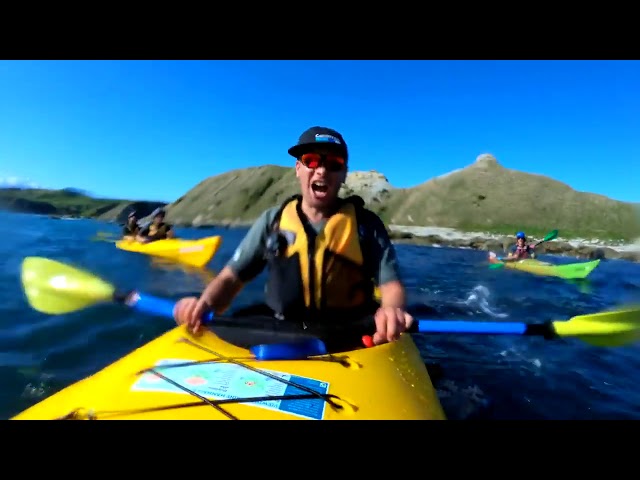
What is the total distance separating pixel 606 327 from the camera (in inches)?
113

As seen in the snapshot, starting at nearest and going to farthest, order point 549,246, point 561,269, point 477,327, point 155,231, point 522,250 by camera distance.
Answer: point 477,327 → point 561,269 → point 155,231 → point 522,250 → point 549,246

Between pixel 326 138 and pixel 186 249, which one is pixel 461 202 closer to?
pixel 186 249

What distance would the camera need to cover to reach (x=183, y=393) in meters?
1.76

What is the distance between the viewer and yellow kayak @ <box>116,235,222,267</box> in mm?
10344

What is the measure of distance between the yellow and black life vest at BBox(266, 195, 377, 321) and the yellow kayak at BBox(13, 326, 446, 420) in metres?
0.44

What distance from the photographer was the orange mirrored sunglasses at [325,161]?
2564 mm

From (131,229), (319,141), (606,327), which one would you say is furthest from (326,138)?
(131,229)

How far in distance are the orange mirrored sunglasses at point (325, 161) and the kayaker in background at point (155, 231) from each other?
11.7m

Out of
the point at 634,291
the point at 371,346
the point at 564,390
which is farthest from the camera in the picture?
the point at 634,291

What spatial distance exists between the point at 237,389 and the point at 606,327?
2.77 metres

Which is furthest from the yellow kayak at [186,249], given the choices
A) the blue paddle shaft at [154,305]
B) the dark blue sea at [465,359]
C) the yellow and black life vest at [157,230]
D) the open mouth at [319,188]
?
the open mouth at [319,188]
